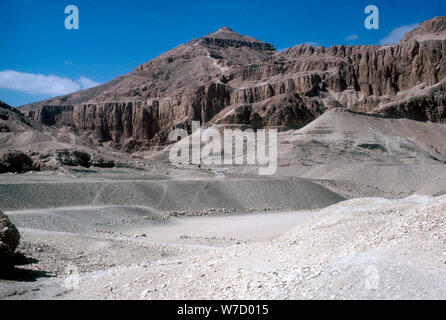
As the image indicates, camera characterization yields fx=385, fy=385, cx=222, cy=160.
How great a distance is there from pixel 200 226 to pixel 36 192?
10563 millimetres

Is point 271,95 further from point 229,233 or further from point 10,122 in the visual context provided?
point 229,233

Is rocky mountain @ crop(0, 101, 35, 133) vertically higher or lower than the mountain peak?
lower

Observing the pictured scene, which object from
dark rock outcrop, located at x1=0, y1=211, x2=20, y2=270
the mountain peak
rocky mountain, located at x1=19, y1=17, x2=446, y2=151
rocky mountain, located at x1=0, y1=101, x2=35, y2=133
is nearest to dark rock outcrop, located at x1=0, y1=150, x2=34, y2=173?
rocky mountain, located at x1=0, y1=101, x2=35, y2=133

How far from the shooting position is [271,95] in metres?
99.4

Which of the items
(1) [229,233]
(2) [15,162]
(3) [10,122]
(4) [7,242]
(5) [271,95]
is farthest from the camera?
(5) [271,95]

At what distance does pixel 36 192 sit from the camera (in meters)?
24.0

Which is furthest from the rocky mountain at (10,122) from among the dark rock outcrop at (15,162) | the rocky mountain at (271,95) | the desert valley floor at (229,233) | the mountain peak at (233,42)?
the mountain peak at (233,42)

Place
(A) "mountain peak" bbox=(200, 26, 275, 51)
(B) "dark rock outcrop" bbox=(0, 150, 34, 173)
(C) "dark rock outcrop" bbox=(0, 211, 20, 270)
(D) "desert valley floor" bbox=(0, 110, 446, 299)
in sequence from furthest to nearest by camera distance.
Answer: (A) "mountain peak" bbox=(200, 26, 275, 51) → (B) "dark rock outcrop" bbox=(0, 150, 34, 173) → (C) "dark rock outcrop" bbox=(0, 211, 20, 270) → (D) "desert valley floor" bbox=(0, 110, 446, 299)

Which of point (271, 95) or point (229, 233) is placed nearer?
point (229, 233)

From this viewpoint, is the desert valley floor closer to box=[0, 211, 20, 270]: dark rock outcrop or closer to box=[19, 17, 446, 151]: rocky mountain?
box=[0, 211, 20, 270]: dark rock outcrop

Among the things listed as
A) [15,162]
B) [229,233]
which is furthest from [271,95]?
[229,233]

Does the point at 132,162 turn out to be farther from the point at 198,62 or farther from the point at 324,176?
the point at 198,62

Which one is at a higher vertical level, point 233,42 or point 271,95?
point 233,42

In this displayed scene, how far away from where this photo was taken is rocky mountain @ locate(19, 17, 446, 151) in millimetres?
87812
